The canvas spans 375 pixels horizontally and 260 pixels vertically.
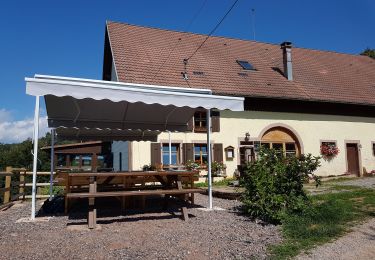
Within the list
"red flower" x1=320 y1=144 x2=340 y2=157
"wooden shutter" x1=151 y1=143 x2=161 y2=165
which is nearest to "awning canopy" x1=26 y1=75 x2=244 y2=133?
"wooden shutter" x1=151 y1=143 x2=161 y2=165

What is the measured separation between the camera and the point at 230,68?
1934 cm

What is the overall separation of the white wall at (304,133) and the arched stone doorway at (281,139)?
0.27m

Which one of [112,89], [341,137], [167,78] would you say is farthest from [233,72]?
[112,89]

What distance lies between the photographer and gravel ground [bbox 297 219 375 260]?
15.0ft

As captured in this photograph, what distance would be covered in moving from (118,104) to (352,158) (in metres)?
16.0

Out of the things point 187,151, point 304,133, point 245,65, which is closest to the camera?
point 187,151

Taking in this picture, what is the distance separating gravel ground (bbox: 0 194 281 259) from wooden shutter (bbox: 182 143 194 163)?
29.5 ft

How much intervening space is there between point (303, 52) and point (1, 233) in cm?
2316

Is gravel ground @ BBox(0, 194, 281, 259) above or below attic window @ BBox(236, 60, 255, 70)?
below

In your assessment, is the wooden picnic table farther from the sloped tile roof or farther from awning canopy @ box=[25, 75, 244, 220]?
the sloped tile roof

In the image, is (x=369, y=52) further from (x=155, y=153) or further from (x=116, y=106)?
(x=116, y=106)

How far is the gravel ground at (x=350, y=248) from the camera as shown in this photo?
15.0 ft

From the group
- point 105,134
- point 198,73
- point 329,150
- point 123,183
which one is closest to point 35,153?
point 123,183

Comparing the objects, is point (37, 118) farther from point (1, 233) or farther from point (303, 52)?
point (303, 52)
